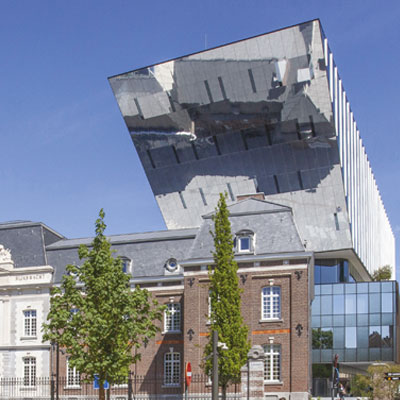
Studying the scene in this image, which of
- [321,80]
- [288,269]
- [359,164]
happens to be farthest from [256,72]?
[288,269]

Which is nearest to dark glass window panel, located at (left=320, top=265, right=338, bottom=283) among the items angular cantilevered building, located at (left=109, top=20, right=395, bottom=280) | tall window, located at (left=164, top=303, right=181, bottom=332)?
angular cantilevered building, located at (left=109, top=20, right=395, bottom=280)

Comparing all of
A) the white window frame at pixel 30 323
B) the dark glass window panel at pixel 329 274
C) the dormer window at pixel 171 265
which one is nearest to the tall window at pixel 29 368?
the white window frame at pixel 30 323

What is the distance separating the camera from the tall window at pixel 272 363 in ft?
162

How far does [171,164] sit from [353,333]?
25835 mm

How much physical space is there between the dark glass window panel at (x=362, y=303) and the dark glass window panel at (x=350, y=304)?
1.38 ft

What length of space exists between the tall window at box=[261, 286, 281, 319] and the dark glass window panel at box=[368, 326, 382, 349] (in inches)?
1181

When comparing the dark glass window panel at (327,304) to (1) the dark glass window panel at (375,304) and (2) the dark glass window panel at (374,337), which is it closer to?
(1) the dark glass window panel at (375,304)

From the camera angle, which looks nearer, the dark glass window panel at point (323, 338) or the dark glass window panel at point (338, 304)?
the dark glass window panel at point (323, 338)

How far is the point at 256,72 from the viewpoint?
7269 cm

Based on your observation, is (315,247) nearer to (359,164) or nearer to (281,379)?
(359,164)

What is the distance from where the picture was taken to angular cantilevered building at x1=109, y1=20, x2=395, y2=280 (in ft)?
234

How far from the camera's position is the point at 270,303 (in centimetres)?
5072

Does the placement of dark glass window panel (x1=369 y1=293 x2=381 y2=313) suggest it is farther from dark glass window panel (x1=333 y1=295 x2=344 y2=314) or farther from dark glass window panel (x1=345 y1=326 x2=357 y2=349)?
dark glass window panel (x1=333 y1=295 x2=344 y2=314)

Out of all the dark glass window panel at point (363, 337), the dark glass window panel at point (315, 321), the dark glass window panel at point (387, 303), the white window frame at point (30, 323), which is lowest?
the dark glass window panel at point (363, 337)
